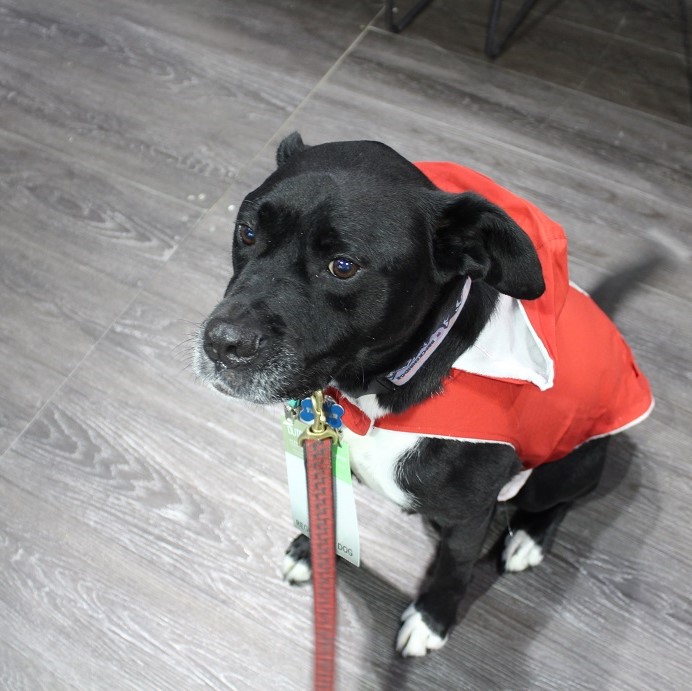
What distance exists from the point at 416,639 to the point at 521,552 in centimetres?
28

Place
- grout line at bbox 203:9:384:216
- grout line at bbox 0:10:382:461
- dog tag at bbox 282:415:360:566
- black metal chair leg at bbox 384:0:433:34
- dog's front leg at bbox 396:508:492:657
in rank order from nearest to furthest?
dog tag at bbox 282:415:360:566 → dog's front leg at bbox 396:508:492:657 → grout line at bbox 0:10:382:461 → grout line at bbox 203:9:384:216 → black metal chair leg at bbox 384:0:433:34

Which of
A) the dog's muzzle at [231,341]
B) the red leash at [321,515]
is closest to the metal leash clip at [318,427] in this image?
the red leash at [321,515]

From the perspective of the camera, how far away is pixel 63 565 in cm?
168

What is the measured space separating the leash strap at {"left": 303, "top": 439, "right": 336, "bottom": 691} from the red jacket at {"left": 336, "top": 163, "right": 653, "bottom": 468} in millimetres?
73

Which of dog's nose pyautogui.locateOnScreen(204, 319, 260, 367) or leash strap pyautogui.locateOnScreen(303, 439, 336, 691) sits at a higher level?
dog's nose pyautogui.locateOnScreen(204, 319, 260, 367)

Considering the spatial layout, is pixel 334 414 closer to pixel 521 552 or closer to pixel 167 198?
pixel 521 552

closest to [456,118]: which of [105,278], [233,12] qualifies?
[233,12]

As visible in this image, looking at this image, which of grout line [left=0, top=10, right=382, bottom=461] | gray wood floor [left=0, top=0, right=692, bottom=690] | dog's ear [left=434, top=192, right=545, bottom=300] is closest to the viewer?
dog's ear [left=434, top=192, right=545, bottom=300]

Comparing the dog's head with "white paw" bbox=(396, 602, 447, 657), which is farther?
"white paw" bbox=(396, 602, 447, 657)

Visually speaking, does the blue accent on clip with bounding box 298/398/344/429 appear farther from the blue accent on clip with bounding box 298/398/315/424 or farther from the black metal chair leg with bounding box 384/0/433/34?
the black metal chair leg with bounding box 384/0/433/34

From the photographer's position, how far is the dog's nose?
1.05 m

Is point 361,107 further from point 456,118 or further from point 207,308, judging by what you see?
point 207,308

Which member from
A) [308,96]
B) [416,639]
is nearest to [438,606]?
[416,639]

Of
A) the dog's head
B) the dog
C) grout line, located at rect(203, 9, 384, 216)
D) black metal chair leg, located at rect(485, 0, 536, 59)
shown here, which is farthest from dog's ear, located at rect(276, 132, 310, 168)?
black metal chair leg, located at rect(485, 0, 536, 59)
